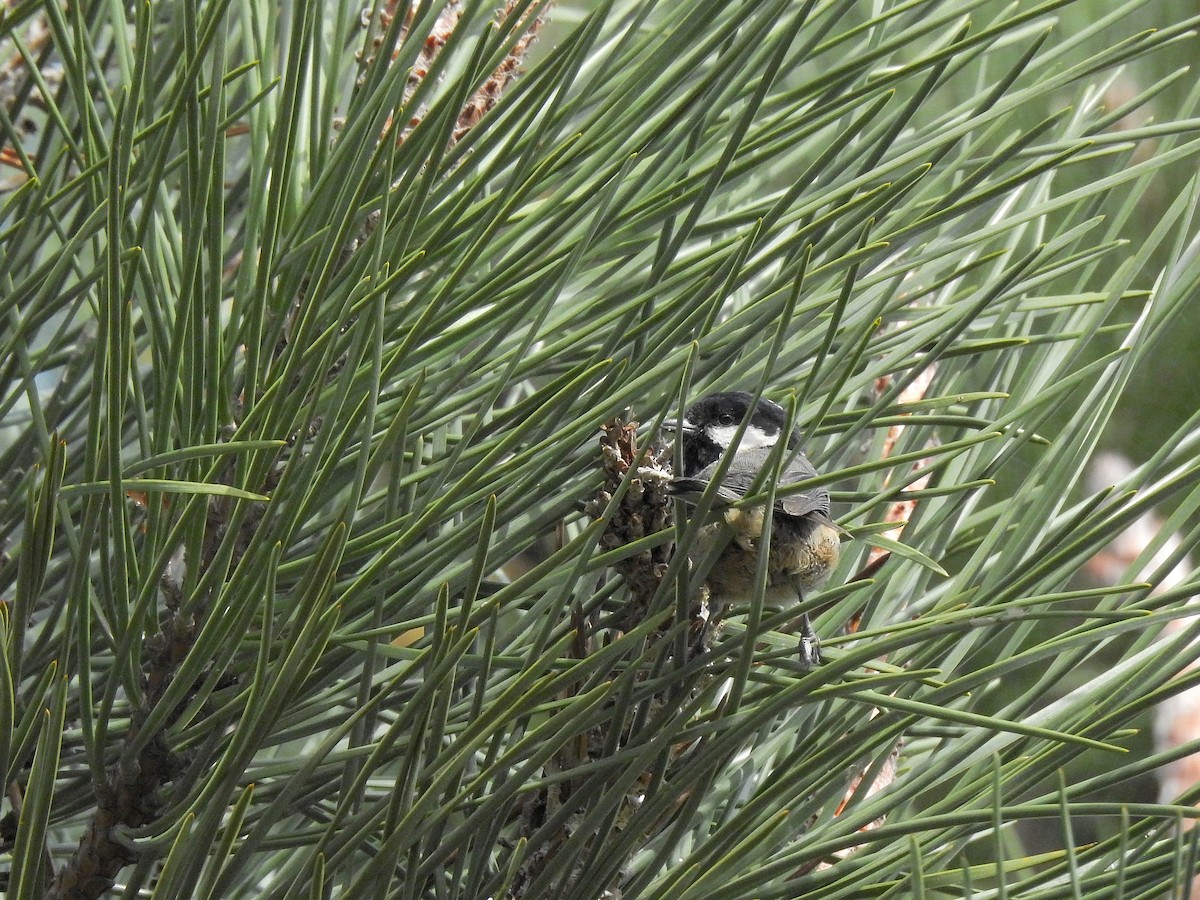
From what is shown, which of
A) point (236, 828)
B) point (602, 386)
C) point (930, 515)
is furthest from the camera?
point (930, 515)

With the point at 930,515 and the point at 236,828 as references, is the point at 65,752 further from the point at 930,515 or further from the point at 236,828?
the point at 930,515

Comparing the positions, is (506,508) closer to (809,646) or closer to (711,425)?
(809,646)

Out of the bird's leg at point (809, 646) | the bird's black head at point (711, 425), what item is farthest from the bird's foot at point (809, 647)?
the bird's black head at point (711, 425)

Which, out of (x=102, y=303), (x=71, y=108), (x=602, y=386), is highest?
(x=71, y=108)

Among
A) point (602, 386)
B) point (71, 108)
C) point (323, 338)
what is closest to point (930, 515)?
point (602, 386)

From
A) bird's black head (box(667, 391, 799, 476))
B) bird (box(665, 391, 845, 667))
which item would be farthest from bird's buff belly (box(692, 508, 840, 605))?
bird's black head (box(667, 391, 799, 476))

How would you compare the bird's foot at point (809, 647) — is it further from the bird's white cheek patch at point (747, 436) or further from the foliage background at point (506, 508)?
the bird's white cheek patch at point (747, 436)
